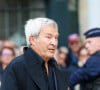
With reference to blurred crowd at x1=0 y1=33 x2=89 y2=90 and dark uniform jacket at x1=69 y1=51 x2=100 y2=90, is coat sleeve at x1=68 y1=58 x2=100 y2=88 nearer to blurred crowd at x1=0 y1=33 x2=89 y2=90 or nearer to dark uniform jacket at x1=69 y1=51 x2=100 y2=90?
dark uniform jacket at x1=69 y1=51 x2=100 y2=90

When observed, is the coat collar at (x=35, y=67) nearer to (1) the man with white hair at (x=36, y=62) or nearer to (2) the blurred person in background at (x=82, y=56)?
(1) the man with white hair at (x=36, y=62)

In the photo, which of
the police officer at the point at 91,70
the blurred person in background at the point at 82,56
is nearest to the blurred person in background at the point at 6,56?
the blurred person in background at the point at 82,56

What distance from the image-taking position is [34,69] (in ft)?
17.7

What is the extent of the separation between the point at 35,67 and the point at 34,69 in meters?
0.02

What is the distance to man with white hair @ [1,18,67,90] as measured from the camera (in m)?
5.29

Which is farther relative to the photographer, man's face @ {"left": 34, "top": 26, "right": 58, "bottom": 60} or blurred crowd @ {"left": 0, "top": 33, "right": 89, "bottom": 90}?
blurred crowd @ {"left": 0, "top": 33, "right": 89, "bottom": 90}

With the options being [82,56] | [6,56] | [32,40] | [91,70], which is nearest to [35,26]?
[32,40]

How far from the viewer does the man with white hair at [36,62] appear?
5289 mm

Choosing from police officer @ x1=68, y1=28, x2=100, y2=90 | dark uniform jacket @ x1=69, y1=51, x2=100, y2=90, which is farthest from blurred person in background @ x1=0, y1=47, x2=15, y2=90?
dark uniform jacket @ x1=69, y1=51, x2=100, y2=90

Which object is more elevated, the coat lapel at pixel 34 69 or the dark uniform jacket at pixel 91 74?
the coat lapel at pixel 34 69

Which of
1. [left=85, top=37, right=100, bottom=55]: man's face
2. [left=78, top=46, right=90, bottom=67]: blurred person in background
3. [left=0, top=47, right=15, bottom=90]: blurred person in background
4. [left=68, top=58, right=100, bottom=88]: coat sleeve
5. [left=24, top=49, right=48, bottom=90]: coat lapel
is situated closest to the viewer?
[left=24, top=49, right=48, bottom=90]: coat lapel

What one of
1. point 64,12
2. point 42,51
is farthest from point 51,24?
point 64,12

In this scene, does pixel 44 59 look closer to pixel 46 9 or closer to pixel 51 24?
pixel 51 24

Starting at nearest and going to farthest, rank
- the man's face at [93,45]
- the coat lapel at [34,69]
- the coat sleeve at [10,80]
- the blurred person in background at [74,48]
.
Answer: the coat sleeve at [10,80]
the coat lapel at [34,69]
the man's face at [93,45]
the blurred person in background at [74,48]
